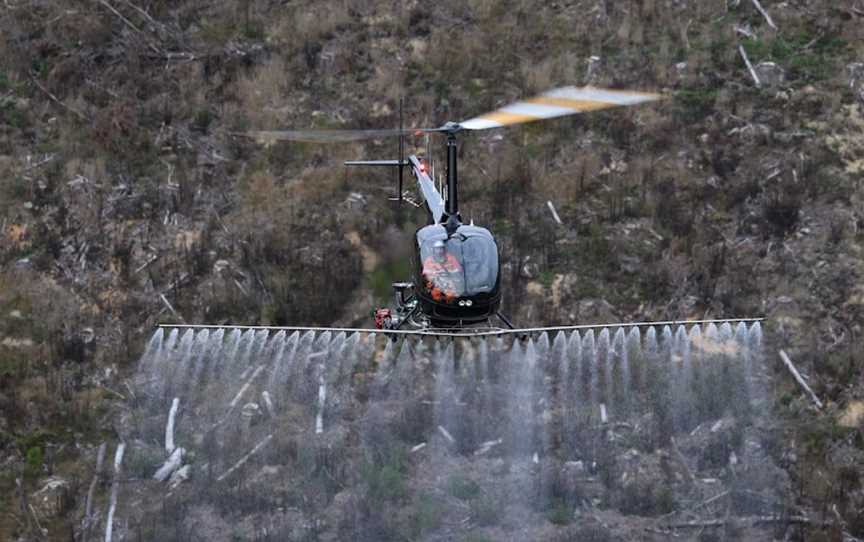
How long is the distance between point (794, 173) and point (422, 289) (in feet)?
52.1

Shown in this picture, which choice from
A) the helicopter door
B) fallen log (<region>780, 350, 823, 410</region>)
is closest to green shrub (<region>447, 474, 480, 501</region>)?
fallen log (<region>780, 350, 823, 410</region>)

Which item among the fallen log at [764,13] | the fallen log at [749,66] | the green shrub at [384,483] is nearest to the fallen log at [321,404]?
the green shrub at [384,483]

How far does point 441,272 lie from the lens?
79.3 ft

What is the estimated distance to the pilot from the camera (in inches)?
947

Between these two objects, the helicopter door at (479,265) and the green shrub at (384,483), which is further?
the green shrub at (384,483)

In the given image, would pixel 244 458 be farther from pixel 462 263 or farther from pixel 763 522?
pixel 462 263

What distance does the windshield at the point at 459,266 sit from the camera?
24.0 metres

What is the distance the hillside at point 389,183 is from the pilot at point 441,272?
10823 millimetres

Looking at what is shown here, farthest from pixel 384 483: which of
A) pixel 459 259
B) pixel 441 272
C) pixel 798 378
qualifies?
pixel 459 259

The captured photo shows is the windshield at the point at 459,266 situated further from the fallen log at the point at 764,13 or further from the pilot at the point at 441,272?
the fallen log at the point at 764,13

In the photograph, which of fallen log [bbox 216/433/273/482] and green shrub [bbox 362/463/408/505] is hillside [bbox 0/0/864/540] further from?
green shrub [bbox 362/463/408/505]

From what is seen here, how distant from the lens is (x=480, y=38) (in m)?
40.4

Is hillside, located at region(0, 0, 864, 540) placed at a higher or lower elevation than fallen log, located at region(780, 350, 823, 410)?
higher

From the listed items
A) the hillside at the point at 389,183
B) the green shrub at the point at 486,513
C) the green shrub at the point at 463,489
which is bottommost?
the green shrub at the point at 486,513
